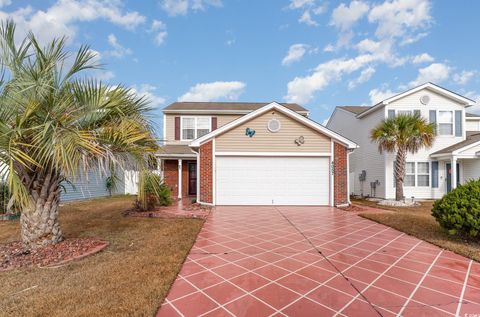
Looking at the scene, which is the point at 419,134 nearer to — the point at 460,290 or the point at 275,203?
the point at 275,203

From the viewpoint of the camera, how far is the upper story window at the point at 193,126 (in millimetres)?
16625

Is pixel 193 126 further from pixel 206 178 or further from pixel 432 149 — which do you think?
pixel 432 149

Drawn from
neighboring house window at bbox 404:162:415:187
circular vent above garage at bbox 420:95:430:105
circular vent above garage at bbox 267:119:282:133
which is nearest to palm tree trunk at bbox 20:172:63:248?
circular vent above garage at bbox 267:119:282:133

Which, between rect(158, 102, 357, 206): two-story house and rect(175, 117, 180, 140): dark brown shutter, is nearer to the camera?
rect(158, 102, 357, 206): two-story house

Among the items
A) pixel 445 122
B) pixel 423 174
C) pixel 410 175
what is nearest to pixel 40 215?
pixel 410 175

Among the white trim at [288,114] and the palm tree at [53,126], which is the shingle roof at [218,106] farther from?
the palm tree at [53,126]

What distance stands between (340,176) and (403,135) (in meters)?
4.21

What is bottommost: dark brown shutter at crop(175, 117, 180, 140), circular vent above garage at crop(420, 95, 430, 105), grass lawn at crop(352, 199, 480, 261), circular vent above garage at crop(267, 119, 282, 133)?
grass lawn at crop(352, 199, 480, 261)

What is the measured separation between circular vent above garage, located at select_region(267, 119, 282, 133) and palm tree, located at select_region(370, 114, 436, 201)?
569 centimetres

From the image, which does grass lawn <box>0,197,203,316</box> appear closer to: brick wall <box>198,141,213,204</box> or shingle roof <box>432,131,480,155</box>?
brick wall <box>198,141,213,204</box>

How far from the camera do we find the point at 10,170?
3.88 meters

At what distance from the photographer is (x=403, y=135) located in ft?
40.7

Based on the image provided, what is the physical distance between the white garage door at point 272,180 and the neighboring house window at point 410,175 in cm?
695

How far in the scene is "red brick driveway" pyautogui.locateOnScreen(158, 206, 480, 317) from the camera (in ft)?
9.93
